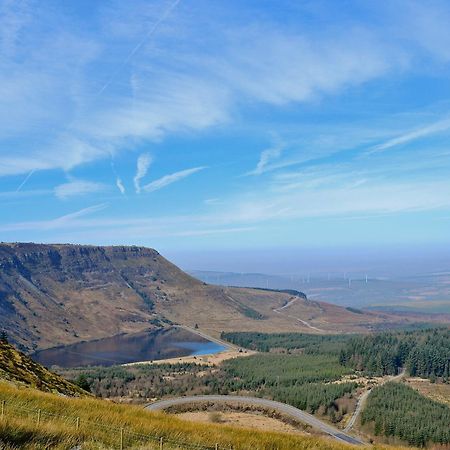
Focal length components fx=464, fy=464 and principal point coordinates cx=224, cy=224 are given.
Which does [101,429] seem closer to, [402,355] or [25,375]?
[25,375]

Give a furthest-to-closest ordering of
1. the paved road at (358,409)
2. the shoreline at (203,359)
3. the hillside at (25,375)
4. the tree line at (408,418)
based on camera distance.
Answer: the shoreline at (203,359), the paved road at (358,409), the tree line at (408,418), the hillside at (25,375)

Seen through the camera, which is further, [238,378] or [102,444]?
[238,378]

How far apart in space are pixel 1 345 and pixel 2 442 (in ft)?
95.1

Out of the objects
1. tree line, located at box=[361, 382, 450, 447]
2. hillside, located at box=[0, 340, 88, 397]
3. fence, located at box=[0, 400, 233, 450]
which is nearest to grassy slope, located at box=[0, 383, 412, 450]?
fence, located at box=[0, 400, 233, 450]

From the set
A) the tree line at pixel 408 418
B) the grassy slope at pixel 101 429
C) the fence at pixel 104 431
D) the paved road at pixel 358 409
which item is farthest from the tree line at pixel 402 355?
the fence at pixel 104 431

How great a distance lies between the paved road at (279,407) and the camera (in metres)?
69.9

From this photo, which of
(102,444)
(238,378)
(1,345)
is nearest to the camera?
(102,444)

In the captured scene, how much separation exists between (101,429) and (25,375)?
18074 millimetres

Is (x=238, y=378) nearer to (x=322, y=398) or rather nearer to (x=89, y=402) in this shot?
(x=322, y=398)

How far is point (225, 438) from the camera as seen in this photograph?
19234 millimetres

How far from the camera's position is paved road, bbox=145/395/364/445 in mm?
69938

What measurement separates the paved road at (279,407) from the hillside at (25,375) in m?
35.2

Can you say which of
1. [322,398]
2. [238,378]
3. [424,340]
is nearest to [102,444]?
[322,398]

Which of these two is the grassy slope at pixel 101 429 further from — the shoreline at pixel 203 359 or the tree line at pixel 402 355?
the shoreline at pixel 203 359
